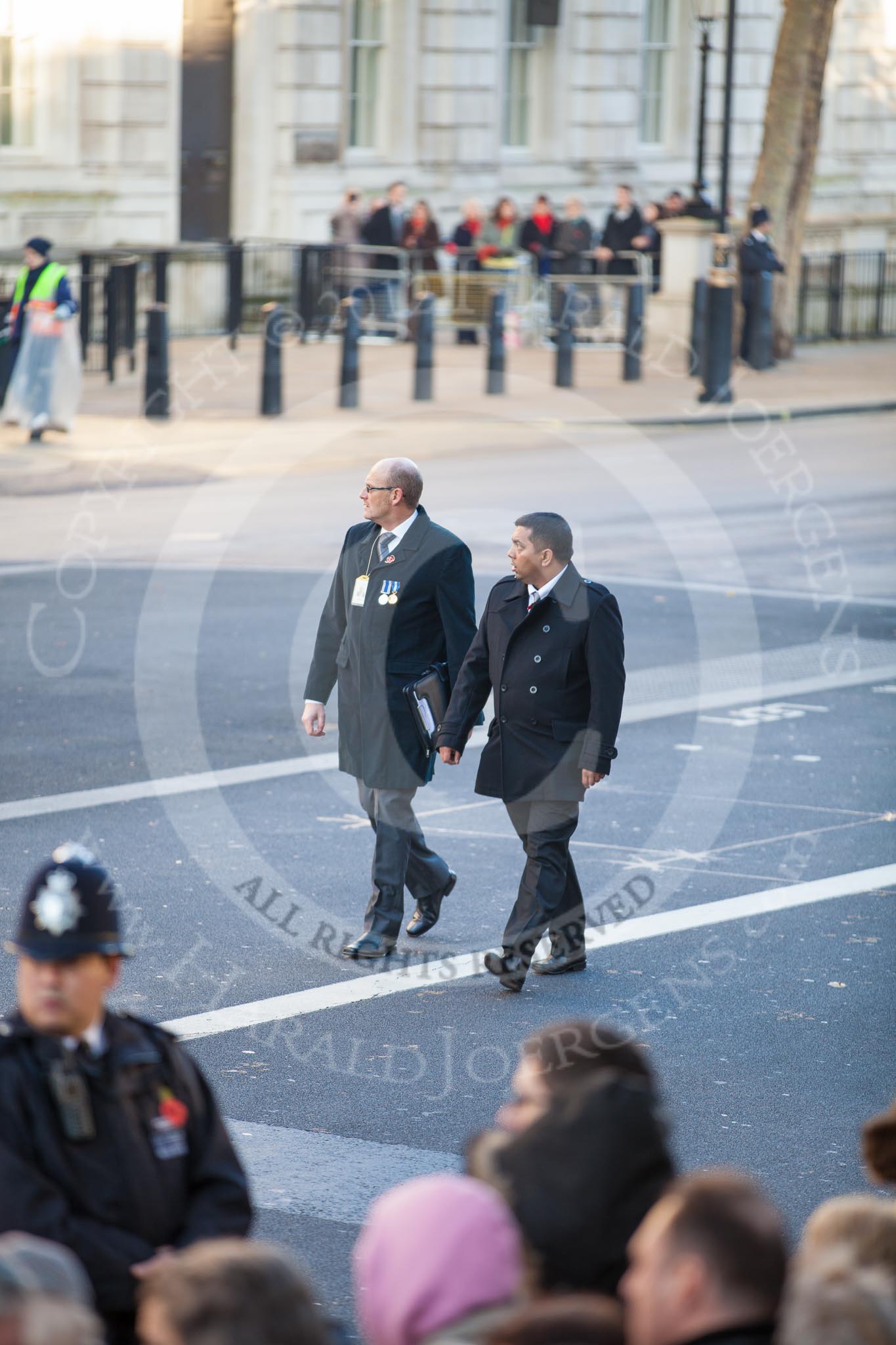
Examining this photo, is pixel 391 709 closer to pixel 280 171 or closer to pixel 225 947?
pixel 225 947

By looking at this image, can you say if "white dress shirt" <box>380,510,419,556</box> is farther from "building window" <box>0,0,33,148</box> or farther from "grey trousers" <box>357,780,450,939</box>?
"building window" <box>0,0,33,148</box>

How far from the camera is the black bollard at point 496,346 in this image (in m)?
26.7

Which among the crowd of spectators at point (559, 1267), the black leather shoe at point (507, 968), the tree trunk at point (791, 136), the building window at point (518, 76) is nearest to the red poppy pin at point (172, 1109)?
the crowd of spectators at point (559, 1267)

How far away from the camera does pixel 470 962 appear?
27.0 feet

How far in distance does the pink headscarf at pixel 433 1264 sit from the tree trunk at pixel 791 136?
29.8m

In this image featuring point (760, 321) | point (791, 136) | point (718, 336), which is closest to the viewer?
point (718, 336)

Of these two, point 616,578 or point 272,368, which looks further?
point 272,368

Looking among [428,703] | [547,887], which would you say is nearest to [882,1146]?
[547,887]

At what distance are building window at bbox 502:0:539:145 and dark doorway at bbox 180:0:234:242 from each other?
6602 mm

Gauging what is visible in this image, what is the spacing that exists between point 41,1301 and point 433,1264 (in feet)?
1.84

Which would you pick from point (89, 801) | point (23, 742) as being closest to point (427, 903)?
point (89, 801)

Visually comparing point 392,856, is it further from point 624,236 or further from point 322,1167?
point 624,236

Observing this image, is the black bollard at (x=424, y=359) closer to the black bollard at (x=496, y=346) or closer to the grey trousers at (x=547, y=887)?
the black bollard at (x=496, y=346)

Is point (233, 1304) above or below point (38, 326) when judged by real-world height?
below
